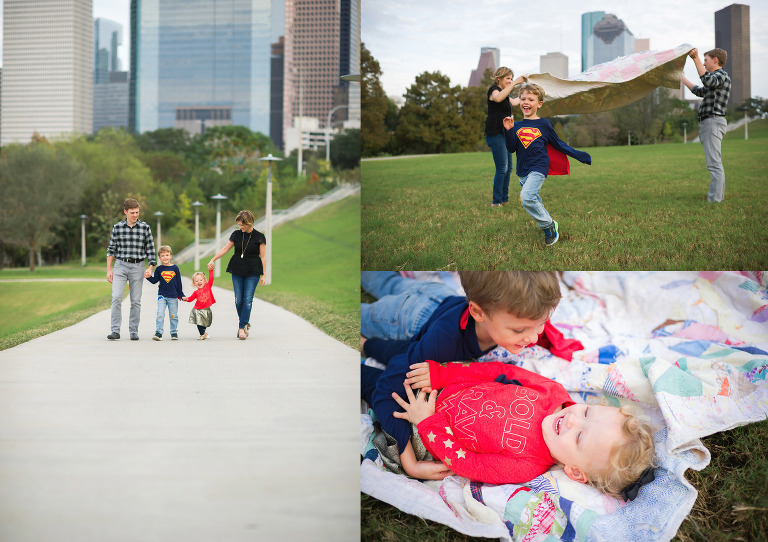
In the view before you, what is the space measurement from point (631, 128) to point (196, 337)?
2.31 meters

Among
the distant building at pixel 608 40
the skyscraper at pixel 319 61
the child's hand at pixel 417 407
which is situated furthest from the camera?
the skyscraper at pixel 319 61

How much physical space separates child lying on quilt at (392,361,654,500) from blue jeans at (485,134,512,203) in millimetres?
880

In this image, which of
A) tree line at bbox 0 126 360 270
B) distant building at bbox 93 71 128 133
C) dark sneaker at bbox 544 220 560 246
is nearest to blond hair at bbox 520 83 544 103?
dark sneaker at bbox 544 220 560 246

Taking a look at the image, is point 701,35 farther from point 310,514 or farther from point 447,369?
point 310,514

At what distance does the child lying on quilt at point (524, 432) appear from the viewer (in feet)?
7.77

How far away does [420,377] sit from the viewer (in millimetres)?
2758

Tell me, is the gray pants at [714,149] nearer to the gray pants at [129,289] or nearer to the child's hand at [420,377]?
the child's hand at [420,377]

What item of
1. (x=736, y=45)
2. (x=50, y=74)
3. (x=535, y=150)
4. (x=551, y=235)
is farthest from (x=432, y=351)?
(x=50, y=74)

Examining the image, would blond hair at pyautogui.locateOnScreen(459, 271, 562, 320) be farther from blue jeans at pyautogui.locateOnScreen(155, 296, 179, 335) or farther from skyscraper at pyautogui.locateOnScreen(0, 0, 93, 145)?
skyscraper at pyautogui.locateOnScreen(0, 0, 93, 145)

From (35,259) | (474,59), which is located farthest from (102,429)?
(474,59)

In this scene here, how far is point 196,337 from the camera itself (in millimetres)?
2930

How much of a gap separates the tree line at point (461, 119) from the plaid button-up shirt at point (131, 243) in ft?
3.74

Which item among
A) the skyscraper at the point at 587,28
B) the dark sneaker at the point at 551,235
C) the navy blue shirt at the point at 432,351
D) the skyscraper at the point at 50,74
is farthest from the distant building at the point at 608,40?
the skyscraper at the point at 50,74

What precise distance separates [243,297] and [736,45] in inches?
102
